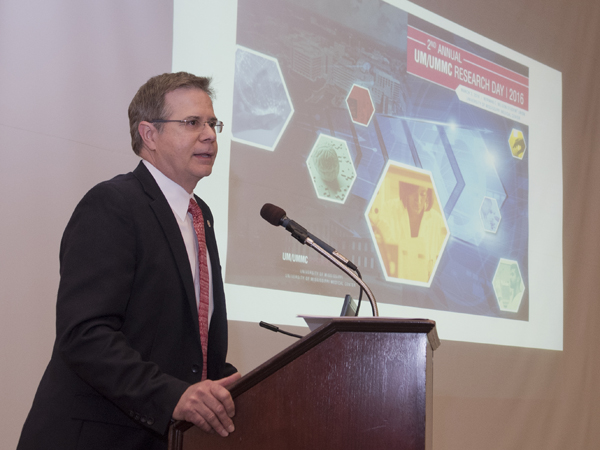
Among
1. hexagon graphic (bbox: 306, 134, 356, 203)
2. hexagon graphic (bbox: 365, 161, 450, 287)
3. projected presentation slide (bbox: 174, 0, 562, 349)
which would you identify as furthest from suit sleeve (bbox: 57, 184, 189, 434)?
hexagon graphic (bbox: 365, 161, 450, 287)

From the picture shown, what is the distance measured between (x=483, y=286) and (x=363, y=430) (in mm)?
2395

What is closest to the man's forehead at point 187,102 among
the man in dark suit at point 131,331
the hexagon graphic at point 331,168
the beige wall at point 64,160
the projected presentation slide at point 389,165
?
the man in dark suit at point 131,331

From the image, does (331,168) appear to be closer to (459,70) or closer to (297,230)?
(459,70)

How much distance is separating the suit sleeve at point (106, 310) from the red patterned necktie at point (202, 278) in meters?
0.20

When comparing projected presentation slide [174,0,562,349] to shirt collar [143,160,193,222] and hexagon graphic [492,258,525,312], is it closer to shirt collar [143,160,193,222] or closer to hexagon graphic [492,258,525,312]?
hexagon graphic [492,258,525,312]

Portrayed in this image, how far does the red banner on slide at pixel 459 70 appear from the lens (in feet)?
10.6

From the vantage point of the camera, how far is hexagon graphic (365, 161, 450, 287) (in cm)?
292

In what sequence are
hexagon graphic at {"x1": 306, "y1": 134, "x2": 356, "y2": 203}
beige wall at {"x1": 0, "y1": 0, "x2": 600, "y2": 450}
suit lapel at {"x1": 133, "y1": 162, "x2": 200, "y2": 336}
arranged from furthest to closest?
hexagon graphic at {"x1": 306, "y1": 134, "x2": 356, "y2": 203}
beige wall at {"x1": 0, "y1": 0, "x2": 600, "y2": 450}
suit lapel at {"x1": 133, "y1": 162, "x2": 200, "y2": 336}

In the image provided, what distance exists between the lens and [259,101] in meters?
2.57

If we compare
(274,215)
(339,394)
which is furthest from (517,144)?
(339,394)

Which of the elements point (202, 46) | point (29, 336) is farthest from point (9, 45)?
point (29, 336)

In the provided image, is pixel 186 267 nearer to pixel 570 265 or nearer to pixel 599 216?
pixel 570 265

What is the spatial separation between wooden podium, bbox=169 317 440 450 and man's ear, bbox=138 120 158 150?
0.76 metres

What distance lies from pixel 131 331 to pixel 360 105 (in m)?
1.93
